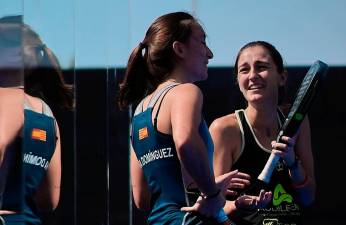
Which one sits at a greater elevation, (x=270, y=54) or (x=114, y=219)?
(x=270, y=54)

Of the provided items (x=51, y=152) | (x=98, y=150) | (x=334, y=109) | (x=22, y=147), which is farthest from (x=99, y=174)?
(x=334, y=109)

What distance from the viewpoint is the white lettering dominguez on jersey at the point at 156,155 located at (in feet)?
6.88

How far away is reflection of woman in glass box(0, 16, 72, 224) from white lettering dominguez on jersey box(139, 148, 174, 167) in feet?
1.48

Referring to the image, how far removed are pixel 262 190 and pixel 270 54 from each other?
60 cm

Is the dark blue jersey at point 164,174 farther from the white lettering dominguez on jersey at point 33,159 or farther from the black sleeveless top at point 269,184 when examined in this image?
the black sleeveless top at point 269,184

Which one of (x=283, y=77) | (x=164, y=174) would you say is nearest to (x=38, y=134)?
(x=164, y=174)

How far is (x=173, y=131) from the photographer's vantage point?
205 cm

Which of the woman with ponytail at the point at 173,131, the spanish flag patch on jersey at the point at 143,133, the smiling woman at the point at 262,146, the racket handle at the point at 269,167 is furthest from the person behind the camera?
the smiling woman at the point at 262,146

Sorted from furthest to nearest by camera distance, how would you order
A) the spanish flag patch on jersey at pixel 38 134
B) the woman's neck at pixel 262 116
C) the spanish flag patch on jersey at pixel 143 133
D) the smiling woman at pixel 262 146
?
the woman's neck at pixel 262 116
the smiling woman at pixel 262 146
the spanish flag patch on jersey at pixel 38 134
the spanish flag patch on jersey at pixel 143 133

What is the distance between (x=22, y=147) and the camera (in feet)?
7.70

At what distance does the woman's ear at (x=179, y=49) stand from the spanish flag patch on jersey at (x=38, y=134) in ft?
1.85

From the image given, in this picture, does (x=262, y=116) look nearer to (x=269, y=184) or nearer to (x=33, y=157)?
(x=269, y=184)

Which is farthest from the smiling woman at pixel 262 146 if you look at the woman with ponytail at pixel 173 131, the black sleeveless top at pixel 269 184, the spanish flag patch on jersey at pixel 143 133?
the spanish flag patch on jersey at pixel 143 133

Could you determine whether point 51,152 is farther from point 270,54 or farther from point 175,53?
point 270,54
